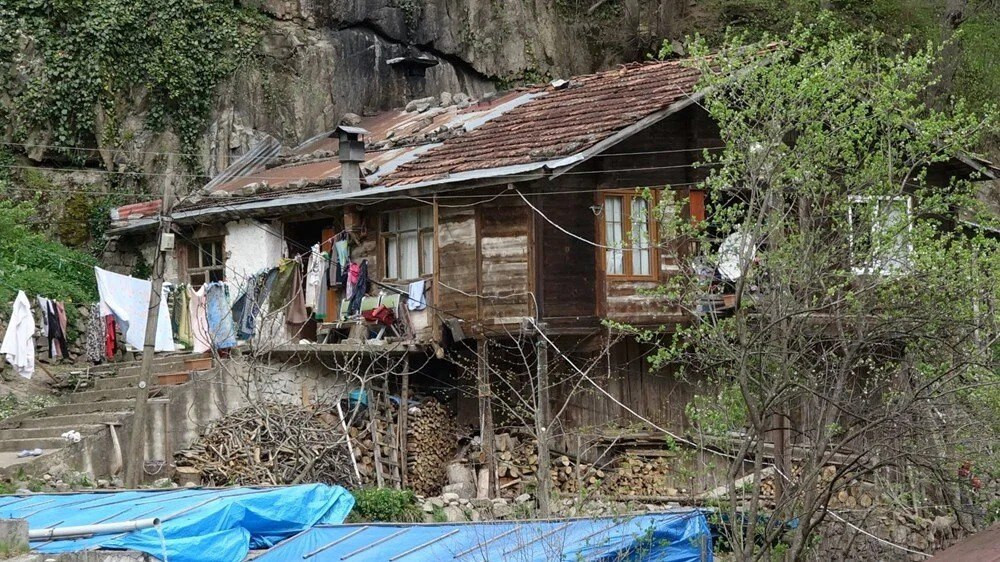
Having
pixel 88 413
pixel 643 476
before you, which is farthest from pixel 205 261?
pixel 643 476

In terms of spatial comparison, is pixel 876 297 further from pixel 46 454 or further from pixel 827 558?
pixel 46 454

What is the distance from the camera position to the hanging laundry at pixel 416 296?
21406 millimetres

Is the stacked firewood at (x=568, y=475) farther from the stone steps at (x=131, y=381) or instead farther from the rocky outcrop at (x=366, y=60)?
the rocky outcrop at (x=366, y=60)

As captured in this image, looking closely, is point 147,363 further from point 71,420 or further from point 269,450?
point 71,420

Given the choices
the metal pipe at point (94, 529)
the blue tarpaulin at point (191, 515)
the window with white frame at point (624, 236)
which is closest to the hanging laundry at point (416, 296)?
the window with white frame at point (624, 236)

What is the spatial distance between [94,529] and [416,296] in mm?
7781

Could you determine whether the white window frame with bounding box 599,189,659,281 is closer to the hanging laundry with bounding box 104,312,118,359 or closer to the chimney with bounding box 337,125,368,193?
the chimney with bounding box 337,125,368,193

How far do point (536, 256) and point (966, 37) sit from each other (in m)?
16.8

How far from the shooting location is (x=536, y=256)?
20766mm

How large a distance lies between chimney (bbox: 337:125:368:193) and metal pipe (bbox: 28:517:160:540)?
859 cm

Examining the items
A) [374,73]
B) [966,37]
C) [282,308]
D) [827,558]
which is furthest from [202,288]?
[966,37]

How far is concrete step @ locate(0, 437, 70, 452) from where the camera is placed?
20.7 m

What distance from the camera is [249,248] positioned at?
947 inches

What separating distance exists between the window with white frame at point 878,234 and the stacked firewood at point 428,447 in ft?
30.6
